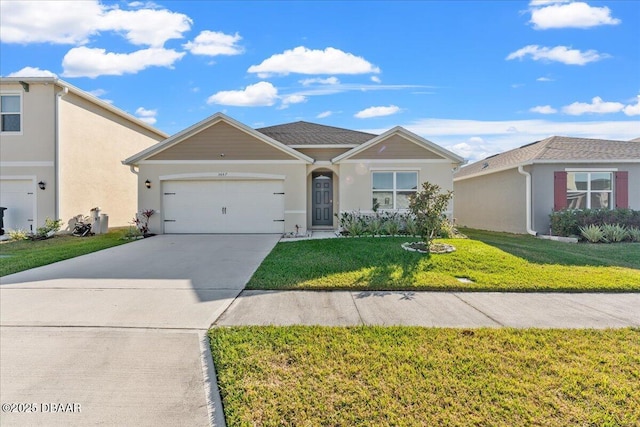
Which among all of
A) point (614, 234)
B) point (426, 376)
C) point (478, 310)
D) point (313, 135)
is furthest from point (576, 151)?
point (426, 376)

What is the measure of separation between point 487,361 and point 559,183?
12.6m

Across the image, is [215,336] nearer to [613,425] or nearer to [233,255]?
[613,425]

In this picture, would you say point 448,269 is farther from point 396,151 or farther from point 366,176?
point 396,151

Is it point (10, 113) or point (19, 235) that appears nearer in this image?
point (19, 235)

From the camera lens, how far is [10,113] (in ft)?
41.4

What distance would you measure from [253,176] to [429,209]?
23.3 feet

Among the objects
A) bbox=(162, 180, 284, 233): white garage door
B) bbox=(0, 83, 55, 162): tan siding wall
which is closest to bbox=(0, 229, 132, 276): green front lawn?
bbox=(162, 180, 284, 233): white garage door

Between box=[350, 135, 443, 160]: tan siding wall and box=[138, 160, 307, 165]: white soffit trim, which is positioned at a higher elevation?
box=[350, 135, 443, 160]: tan siding wall

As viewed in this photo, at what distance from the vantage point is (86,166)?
45.4ft

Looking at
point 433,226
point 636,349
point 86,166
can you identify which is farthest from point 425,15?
point 86,166

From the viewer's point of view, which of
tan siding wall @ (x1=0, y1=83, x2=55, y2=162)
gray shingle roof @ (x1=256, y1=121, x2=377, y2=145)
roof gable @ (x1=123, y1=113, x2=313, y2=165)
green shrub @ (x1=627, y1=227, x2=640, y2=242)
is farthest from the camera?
gray shingle roof @ (x1=256, y1=121, x2=377, y2=145)

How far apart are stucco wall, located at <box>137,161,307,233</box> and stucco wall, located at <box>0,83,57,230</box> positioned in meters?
3.45

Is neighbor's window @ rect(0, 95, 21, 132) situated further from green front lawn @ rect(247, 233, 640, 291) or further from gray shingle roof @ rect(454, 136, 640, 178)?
gray shingle roof @ rect(454, 136, 640, 178)

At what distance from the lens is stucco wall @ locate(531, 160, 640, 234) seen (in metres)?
12.6
